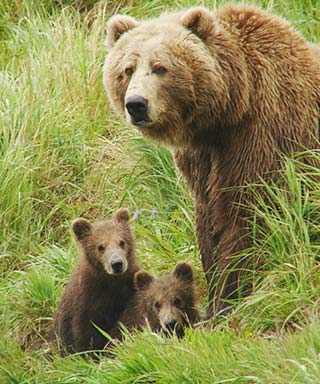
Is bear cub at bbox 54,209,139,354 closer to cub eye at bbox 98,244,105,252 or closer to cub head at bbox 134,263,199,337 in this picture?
cub eye at bbox 98,244,105,252

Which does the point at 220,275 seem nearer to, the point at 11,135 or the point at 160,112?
the point at 160,112

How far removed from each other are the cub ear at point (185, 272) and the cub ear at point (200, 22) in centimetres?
141

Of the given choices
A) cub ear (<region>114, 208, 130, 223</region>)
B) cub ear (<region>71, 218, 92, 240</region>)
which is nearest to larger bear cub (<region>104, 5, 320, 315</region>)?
cub ear (<region>114, 208, 130, 223</region>)

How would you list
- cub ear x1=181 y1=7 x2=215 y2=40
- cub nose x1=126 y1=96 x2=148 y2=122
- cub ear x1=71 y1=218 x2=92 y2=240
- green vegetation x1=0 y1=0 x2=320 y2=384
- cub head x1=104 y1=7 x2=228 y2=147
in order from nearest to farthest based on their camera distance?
green vegetation x1=0 y1=0 x2=320 y2=384
cub nose x1=126 y1=96 x2=148 y2=122
cub head x1=104 y1=7 x2=228 y2=147
cub ear x1=181 y1=7 x2=215 y2=40
cub ear x1=71 y1=218 x2=92 y2=240

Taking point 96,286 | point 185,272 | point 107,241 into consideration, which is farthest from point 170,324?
point 107,241

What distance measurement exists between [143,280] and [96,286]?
0.39m

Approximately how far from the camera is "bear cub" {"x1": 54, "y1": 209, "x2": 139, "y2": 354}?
24.2 feet

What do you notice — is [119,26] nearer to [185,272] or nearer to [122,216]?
[122,216]

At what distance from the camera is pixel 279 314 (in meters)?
6.34

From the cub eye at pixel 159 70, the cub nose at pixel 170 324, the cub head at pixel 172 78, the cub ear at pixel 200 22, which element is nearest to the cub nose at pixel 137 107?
the cub head at pixel 172 78

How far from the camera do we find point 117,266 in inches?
284

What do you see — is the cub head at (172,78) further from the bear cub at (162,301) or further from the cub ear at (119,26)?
the bear cub at (162,301)

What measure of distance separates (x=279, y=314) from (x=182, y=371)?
977 millimetres

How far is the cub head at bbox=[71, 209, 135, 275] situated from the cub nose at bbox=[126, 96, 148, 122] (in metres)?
0.98
